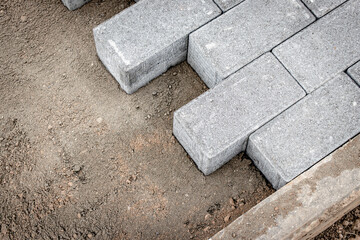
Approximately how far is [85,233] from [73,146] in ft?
2.76

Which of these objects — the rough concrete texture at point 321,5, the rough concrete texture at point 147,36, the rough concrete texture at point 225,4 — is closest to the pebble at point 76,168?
the rough concrete texture at point 147,36

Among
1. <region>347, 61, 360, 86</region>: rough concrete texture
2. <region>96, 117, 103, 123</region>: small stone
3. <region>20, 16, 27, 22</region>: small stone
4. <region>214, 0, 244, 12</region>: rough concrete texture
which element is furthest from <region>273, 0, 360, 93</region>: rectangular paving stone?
<region>20, 16, 27, 22</region>: small stone

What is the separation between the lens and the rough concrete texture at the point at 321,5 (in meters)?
5.12

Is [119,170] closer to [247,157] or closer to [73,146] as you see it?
[73,146]

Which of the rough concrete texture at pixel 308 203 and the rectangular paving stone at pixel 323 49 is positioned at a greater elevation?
the rectangular paving stone at pixel 323 49

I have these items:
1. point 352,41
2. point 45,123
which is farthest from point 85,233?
point 352,41

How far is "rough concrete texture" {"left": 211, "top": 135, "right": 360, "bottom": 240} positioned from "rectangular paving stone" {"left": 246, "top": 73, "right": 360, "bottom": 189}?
0.13 meters

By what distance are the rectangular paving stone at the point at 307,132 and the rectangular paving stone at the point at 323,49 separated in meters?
0.13

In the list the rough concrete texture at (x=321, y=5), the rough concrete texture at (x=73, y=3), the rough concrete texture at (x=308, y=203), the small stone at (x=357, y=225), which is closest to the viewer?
the rough concrete texture at (x=308, y=203)

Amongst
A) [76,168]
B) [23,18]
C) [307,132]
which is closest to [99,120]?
[76,168]

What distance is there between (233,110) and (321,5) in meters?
1.41

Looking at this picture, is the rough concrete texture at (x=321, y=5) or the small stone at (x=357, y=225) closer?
the small stone at (x=357, y=225)

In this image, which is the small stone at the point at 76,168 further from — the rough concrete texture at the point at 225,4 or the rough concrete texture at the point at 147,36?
the rough concrete texture at the point at 225,4

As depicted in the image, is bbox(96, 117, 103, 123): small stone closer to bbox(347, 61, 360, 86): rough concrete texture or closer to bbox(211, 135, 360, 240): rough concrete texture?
bbox(211, 135, 360, 240): rough concrete texture
